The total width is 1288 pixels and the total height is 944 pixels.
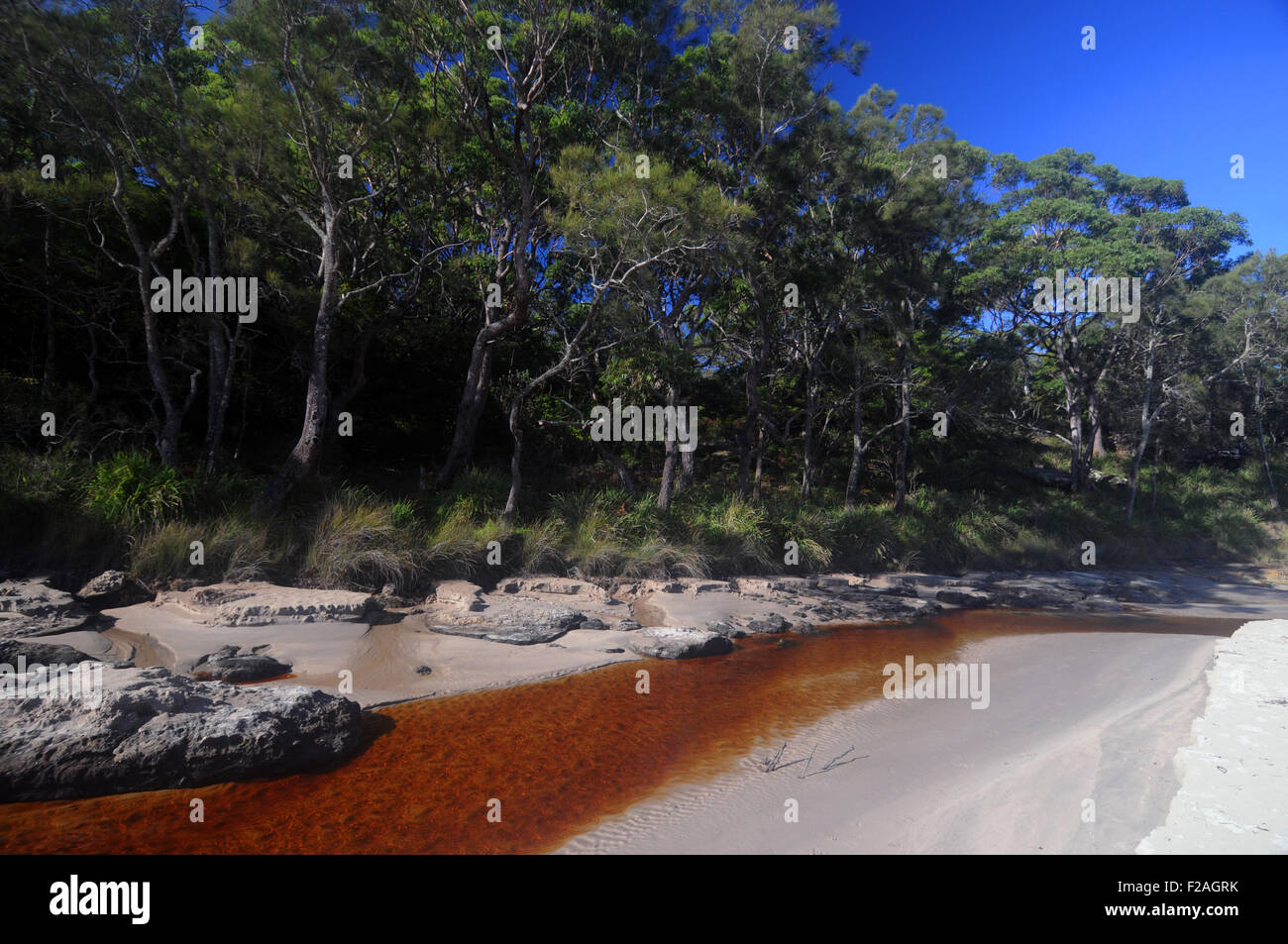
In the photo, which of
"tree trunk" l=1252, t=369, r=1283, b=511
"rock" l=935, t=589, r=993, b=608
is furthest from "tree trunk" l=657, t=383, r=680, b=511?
"tree trunk" l=1252, t=369, r=1283, b=511

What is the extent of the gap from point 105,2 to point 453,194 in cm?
587

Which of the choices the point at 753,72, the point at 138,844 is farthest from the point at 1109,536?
the point at 138,844

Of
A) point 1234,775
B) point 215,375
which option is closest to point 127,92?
point 215,375

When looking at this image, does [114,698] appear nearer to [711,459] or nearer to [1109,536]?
[711,459]

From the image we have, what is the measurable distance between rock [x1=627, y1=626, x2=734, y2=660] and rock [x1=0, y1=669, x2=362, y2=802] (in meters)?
3.62

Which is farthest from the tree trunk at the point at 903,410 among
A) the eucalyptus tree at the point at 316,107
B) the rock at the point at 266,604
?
the rock at the point at 266,604

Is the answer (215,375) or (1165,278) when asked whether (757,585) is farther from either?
(1165,278)

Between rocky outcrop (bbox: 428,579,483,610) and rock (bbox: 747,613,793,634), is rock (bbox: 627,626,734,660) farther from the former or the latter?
rocky outcrop (bbox: 428,579,483,610)

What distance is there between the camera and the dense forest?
9164 mm

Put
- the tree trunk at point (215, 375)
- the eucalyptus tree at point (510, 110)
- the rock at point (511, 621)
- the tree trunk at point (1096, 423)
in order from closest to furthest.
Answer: the rock at point (511, 621)
the tree trunk at point (215, 375)
the eucalyptus tree at point (510, 110)
the tree trunk at point (1096, 423)

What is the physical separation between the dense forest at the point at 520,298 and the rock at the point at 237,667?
235 cm

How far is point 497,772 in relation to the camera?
426cm

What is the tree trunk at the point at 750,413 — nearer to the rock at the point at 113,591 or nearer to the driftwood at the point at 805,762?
the driftwood at the point at 805,762

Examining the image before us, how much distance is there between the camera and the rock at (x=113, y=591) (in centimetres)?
657
